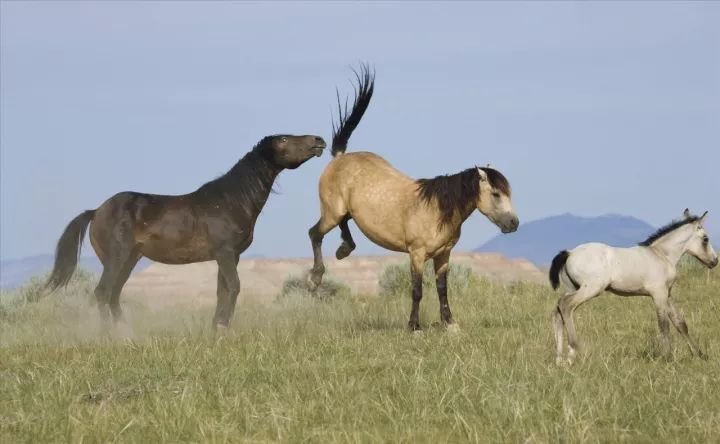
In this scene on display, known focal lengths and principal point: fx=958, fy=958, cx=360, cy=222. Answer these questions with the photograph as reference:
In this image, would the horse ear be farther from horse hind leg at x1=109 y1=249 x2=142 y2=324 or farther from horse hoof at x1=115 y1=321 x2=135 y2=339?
horse hoof at x1=115 y1=321 x2=135 y2=339

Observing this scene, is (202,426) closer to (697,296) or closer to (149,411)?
(149,411)

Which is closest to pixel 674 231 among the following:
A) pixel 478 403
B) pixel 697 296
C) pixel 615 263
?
pixel 615 263

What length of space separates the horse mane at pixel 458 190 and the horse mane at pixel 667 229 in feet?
5.49

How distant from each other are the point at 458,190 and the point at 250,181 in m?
2.59

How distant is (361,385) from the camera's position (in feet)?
25.7

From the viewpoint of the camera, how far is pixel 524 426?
6551 mm

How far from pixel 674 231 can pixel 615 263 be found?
42.7 inches

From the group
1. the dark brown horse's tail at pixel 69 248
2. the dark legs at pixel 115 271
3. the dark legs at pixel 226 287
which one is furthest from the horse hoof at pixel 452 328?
the dark brown horse's tail at pixel 69 248

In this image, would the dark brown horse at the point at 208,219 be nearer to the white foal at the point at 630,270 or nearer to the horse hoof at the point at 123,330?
the horse hoof at the point at 123,330

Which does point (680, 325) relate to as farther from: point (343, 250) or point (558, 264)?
point (343, 250)

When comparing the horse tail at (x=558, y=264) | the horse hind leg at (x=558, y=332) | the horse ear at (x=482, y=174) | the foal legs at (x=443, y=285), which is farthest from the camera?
the foal legs at (x=443, y=285)

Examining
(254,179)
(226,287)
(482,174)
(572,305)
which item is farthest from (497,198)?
(226,287)

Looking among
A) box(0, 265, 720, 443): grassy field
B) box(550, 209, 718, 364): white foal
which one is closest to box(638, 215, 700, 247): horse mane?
box(550, 209, 718, 364): white foal

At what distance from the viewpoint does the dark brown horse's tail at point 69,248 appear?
12.8 meters
